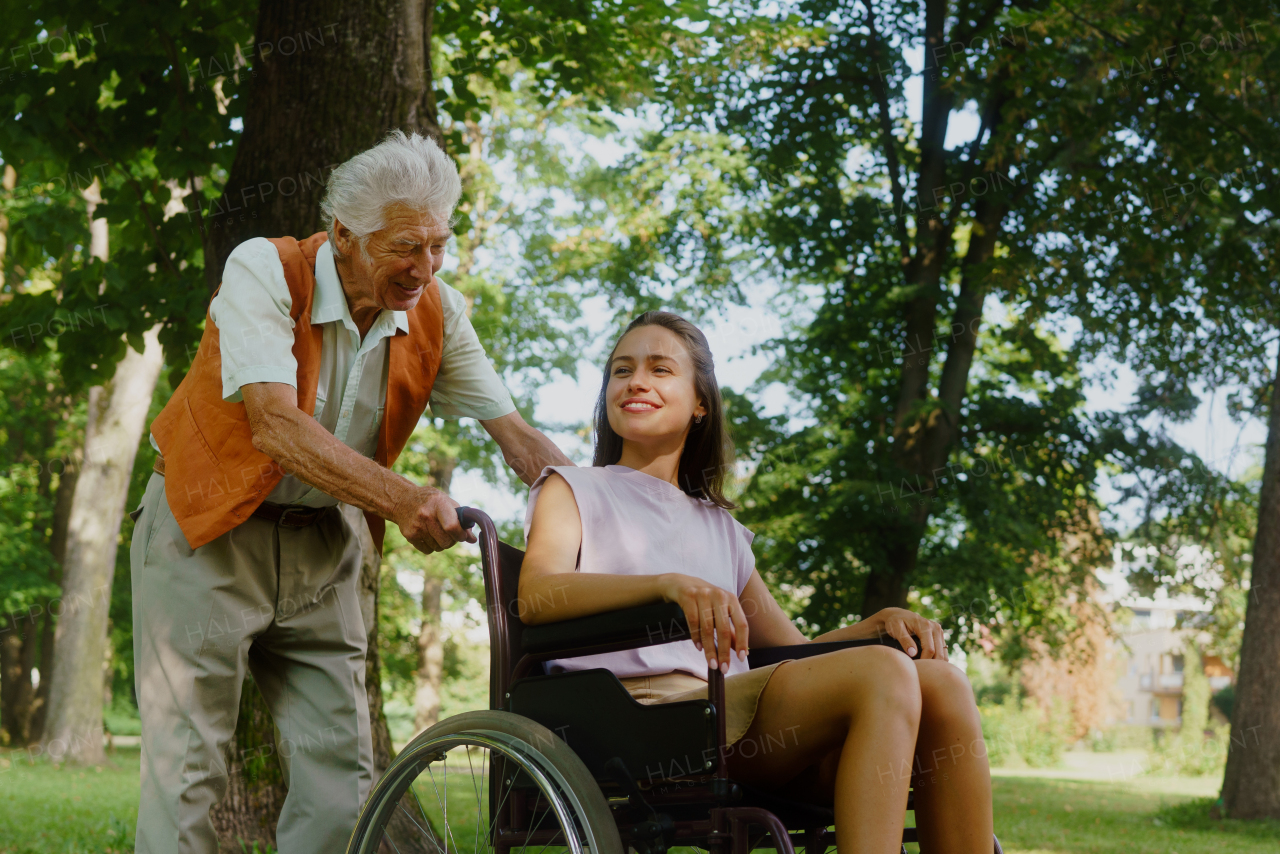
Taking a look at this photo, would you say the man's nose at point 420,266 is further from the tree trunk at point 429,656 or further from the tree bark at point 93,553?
the tree trunk at point 429,656

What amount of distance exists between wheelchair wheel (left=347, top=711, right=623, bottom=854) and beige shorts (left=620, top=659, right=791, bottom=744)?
0.65 ft

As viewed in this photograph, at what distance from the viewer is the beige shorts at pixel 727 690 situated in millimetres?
1959

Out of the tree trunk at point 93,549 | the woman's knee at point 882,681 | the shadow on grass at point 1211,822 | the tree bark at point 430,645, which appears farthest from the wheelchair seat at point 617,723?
the tree bark at point 430,645

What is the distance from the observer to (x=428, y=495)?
2.05 m

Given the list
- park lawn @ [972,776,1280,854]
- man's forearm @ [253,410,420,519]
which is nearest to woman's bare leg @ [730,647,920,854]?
man's forearm @ [253,410,420,519]

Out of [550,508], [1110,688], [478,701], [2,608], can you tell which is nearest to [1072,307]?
[550,508]

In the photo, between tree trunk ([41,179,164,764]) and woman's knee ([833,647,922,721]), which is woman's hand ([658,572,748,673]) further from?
tree trunk ([41,179,164,764])

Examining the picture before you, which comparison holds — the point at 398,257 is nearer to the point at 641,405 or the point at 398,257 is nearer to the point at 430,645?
the point at 641,405

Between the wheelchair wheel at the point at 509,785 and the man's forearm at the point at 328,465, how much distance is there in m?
0.43

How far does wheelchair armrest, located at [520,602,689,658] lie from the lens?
1817mm

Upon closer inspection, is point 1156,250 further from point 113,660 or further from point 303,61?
point 113,660

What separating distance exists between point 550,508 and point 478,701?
84.4 ft

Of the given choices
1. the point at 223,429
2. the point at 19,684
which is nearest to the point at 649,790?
the point at 223,429

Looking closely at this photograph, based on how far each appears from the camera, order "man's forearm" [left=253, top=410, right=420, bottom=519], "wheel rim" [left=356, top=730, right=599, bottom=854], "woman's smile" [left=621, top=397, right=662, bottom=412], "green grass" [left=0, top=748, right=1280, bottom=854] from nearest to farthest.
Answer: "wheel rim" [left=356, top=730, right=599, bottom=854] < "man's forearm" [left=253, top=410, right=420, bottom=519] < "woman's smile" [left=621, top=397, right=662, bottom=412] < "green grass" [left=0, top=748, right=1280, bottom=854]
